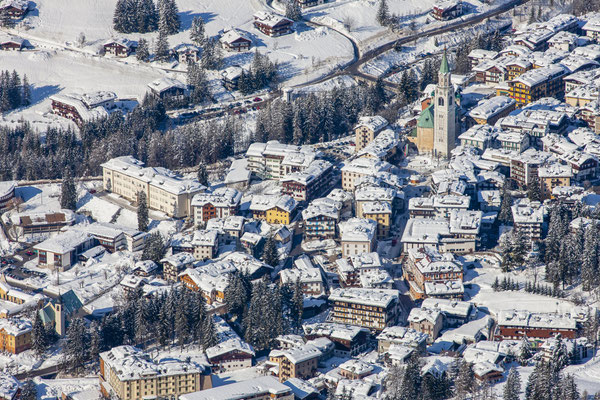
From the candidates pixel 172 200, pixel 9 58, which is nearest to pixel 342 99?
pixel 172 200

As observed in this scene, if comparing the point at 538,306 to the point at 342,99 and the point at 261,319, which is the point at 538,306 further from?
the point at 342,99

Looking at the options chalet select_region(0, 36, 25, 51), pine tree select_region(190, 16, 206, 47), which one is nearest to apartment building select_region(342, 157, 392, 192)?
pine tree select_region(190, 16, 206, 47)

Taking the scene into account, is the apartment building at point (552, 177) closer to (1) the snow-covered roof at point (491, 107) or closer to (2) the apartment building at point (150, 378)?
(1) the snow-covered roof at point (491, 107)

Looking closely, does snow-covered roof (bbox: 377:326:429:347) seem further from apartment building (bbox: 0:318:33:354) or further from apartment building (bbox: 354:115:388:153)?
apartment building (bbox: 354:115:388:153)

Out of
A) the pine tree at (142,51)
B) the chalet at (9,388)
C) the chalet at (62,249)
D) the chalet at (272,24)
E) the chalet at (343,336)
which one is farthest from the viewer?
the chalet at (272,24)

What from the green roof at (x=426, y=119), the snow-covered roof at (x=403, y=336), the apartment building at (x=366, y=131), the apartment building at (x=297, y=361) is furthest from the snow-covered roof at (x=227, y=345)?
the green roof at (x=426, y=119)
